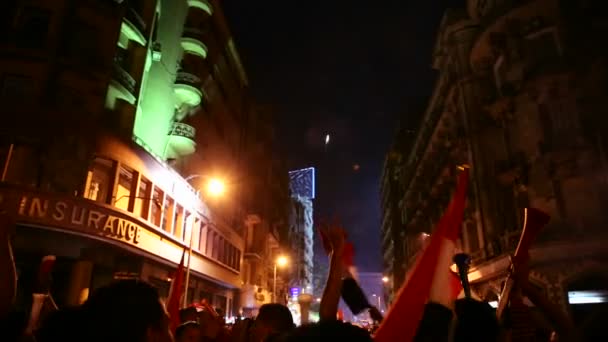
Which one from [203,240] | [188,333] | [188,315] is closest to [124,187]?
[203,240]

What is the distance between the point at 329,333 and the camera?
171 cm

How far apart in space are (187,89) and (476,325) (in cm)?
2749

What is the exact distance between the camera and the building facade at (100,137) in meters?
16.6

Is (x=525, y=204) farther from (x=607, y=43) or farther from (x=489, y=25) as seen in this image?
(x=489, y=25)

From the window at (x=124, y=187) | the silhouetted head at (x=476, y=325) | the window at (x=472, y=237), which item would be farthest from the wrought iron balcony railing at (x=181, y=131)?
the silhouetted head at (x=476, y=325)

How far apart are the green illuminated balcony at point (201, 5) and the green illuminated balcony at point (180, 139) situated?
9.41 meters

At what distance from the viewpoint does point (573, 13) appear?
22.6m

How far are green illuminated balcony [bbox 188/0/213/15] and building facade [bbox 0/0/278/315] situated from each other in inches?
7.5

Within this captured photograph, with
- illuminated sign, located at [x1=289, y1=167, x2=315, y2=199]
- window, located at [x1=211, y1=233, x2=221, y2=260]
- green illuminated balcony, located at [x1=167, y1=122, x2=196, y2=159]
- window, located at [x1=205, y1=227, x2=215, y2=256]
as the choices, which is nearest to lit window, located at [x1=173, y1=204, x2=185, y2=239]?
green illuminated balcony, located at [x1=167, y1=122, x2=196, y2=159]

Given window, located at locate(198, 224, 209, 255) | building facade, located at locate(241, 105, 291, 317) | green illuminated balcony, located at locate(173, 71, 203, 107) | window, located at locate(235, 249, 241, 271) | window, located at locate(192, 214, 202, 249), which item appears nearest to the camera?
green illuminated balcony, located at locate(173, 71, 203, 107)

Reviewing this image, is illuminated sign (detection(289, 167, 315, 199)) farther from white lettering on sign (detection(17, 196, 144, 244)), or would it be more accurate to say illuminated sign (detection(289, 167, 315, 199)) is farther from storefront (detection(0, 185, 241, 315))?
white lettering on sign (detection(17, 196, 144, 244))

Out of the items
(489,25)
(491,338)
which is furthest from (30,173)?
(489,25)

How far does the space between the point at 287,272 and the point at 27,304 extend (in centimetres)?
5458

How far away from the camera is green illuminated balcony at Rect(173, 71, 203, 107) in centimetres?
2795
